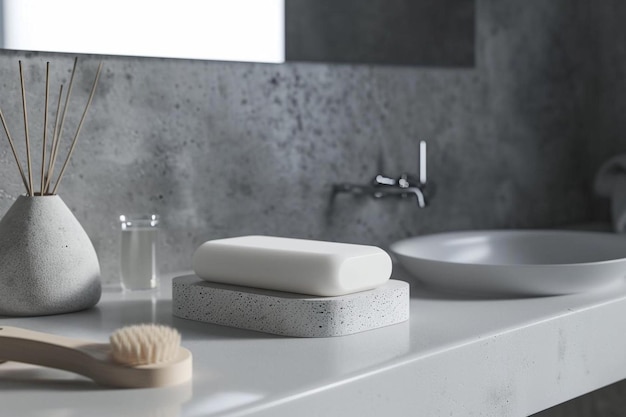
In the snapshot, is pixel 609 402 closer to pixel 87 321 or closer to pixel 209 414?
pixel 87 321

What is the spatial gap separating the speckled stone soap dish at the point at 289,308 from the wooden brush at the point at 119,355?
0.18 metres

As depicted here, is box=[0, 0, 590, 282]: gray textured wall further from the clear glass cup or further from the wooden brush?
the wooden brush

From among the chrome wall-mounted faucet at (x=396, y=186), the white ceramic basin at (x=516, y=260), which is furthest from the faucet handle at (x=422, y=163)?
the white ceramic basin at (x=516, y=260)

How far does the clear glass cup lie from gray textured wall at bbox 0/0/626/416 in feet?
0.21

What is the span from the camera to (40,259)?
109 cm

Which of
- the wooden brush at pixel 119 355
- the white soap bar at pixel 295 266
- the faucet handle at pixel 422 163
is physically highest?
the faucet handle at pixel 422 163

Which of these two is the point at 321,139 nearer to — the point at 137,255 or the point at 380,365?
the point at 137,255

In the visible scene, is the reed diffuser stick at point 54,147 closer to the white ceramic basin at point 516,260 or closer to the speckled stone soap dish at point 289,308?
the speckled stone soap dish at point 289,308

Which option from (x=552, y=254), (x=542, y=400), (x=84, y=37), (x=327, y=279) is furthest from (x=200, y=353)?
(x=552, y=254)

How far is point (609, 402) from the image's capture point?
6.85ft

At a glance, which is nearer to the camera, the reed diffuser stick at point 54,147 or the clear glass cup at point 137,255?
the reed diffuser stick at point 54,147

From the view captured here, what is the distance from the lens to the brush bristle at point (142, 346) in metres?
0.80

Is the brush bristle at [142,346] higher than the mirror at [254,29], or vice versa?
the mirror at [254,29]

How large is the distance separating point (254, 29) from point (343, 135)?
→ 11.0 inches
